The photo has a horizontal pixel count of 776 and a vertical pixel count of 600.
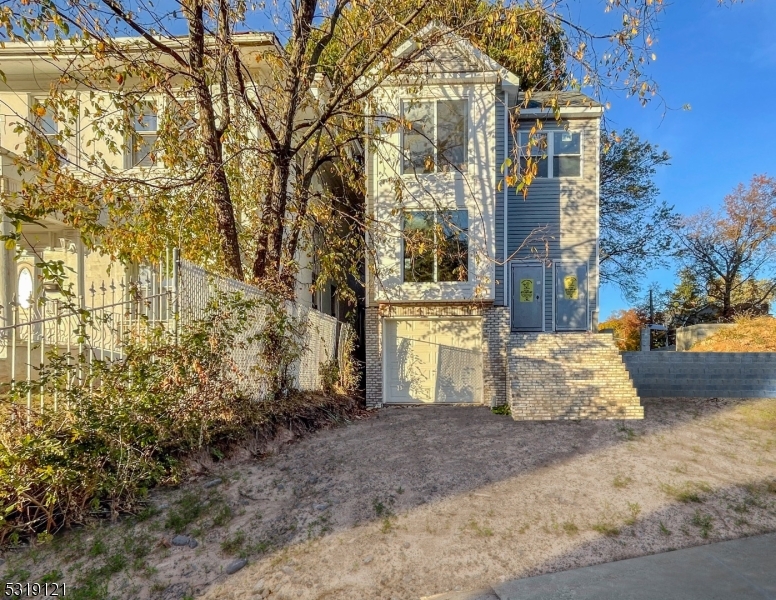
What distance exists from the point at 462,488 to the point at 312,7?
6.33 metres

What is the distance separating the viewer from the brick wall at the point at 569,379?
23.0 ft

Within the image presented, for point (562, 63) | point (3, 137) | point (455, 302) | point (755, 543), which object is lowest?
point (755, 543)

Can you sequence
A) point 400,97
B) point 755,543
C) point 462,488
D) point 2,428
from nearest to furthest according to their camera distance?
point 2,428 → point 755,543 → point 462,488 → point 400,97

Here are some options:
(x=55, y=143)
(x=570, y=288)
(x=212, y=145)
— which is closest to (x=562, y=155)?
(x=570, y=288)

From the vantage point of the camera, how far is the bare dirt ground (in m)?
2.99

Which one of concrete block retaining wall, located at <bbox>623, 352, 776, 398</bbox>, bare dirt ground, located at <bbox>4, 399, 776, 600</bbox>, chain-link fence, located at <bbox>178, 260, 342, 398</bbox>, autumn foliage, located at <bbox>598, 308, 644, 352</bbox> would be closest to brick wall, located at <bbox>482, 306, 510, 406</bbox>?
concrete block retaining wall, located at <bbox>623, 352, 776, 398</bbox>

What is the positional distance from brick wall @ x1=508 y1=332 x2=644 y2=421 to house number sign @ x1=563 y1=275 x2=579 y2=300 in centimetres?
243

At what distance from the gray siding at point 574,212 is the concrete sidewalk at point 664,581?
25.6 feet

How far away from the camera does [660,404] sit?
25.9 ft

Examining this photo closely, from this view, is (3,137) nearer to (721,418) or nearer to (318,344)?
(318,344)

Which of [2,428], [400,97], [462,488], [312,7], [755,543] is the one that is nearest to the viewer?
[2,428]

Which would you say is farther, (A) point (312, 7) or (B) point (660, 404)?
(B) point (660, 404)

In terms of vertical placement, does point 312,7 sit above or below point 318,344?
above

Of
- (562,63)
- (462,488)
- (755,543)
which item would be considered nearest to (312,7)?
(562,63)
